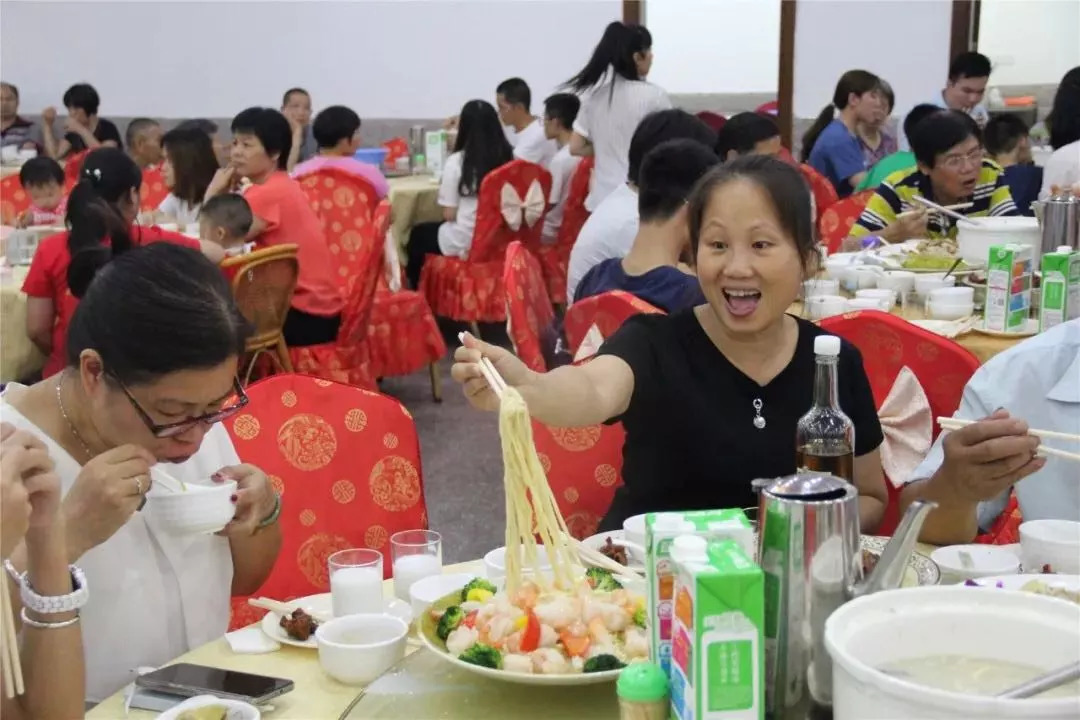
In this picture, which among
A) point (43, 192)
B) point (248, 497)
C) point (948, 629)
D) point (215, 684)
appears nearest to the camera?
point (948, 629)

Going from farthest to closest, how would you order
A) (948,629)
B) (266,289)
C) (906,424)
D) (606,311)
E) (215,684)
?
1. (266,289)
2. (606,311)
3. (906,424)
4. (215,684)
5. (948,629)

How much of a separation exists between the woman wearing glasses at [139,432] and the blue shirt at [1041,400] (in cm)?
104

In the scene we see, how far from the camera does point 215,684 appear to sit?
1333 mm

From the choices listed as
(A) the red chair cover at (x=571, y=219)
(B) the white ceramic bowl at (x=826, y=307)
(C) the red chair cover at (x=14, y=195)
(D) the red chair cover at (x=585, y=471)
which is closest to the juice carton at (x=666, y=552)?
(D) the red chair cover at (x=585, y=471)

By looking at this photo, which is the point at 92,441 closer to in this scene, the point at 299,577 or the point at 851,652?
the point at 299,577

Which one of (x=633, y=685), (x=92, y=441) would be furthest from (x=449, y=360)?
(x=633, y=685)

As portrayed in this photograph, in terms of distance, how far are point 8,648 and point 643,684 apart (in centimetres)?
65

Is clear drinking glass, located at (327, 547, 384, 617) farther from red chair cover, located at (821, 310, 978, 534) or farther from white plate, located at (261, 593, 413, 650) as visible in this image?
red chair cover, located at (821, 310, 978, 534)

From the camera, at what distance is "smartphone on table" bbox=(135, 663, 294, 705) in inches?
51.6

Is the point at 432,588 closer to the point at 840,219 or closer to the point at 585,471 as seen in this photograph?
the point at 585,471

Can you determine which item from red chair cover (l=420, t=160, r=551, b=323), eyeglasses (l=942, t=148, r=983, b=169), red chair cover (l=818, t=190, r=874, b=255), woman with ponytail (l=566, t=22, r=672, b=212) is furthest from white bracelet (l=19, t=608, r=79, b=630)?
woman with ponytail (l=566, t=22, r=672, b=212)

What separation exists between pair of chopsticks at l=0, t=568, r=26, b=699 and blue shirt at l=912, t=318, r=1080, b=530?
1.25 meters

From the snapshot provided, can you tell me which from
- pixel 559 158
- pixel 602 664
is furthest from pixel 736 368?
pixel 559 158

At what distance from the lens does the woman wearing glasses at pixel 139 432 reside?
1.48 meters
